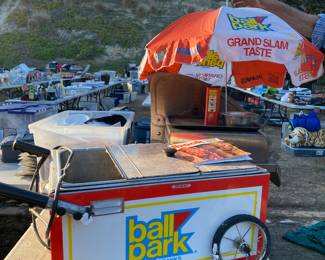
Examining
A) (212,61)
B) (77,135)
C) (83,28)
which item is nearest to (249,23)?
(212,61)

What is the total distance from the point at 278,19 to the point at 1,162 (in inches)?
141

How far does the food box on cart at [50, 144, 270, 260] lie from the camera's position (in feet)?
7.52

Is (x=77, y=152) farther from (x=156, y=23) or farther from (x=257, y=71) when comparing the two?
(x=156, y=23)

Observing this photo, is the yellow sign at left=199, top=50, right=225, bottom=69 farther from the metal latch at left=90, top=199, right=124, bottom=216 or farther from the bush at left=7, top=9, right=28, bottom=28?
the bush at left=7, top=9, right=28, bottom=28

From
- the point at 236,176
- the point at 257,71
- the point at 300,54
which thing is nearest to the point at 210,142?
the point at 236,176

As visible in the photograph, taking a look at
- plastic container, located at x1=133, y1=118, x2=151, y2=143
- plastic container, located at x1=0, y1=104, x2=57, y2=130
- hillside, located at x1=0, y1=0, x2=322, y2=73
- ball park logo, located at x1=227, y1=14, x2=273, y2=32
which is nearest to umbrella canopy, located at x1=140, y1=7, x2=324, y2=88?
ball park logo, located at x1=227, y1=14, x2=273, y2=32

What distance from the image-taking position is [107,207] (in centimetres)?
230

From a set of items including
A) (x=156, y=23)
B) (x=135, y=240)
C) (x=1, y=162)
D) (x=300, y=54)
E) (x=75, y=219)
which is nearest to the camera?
(x=75, y=219)

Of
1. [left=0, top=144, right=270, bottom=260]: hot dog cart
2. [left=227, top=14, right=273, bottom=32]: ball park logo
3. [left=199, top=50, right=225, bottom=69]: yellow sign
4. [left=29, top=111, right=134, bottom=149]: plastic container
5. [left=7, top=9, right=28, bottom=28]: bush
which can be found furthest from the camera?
[left=7, top=9, right=28, bottom=28]: bush

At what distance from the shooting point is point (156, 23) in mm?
36125

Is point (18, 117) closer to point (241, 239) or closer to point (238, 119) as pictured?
point (238, 119)

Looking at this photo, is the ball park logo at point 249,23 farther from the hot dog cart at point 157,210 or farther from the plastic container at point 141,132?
the plastic container at point 141,132

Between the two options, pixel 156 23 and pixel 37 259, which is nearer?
pixel 37 259

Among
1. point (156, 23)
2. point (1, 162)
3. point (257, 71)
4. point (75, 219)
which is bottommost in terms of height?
point (1, 162)
